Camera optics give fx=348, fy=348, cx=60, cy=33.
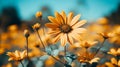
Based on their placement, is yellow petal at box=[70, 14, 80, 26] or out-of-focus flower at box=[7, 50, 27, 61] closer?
yellow petal at box=[70, 14, 80, 26]

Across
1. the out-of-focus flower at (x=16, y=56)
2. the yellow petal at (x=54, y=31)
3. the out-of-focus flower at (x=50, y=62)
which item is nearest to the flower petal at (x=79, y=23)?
the yellow petal at (x=54, y=31)

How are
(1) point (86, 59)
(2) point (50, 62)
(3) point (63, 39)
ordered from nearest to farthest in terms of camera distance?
1. (3) point (63, 39)
2. (1) point (86, 59)
3. (2) point (50, 62)

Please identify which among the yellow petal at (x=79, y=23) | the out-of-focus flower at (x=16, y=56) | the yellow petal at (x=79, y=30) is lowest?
the out-of-focus flower at (x=16, y=56)

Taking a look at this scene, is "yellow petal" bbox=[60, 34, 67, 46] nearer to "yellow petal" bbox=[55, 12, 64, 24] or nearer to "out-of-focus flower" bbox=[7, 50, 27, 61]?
"yellow petal" bbox=[55, 12, 64, 24]

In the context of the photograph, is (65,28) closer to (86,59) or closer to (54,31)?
(54,31)

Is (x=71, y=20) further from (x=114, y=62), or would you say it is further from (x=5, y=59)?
(x=5, y=59)

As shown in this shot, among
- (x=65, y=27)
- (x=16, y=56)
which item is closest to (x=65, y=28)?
(x=65, y=27)

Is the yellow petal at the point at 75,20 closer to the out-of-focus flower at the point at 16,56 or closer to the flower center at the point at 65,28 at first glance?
the flower center at the point at 65,28

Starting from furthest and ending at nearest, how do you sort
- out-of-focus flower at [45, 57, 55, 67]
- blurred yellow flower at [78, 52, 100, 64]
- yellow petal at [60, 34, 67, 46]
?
out-of-focus flower at [45, 57, 55, 67] → blurred yellow flower at [78, 52, 100, 64] → yellow petal at [60, 34, 67, 46]

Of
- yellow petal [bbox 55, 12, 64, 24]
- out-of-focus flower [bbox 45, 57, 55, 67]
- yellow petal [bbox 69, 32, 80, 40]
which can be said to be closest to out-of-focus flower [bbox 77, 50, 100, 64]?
yellow petal [bbox 69, 32, 80, 40]
